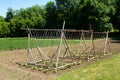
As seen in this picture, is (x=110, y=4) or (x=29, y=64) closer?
(x=29, y=64)

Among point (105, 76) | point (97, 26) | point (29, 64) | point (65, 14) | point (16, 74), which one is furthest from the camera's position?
point (65, 14)

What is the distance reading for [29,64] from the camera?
18.0 meters

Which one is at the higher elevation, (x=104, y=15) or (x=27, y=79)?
(x=104, y=15)

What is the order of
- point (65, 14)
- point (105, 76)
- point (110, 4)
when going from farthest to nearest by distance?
point (65, 14), point (110, 4), point (105, 76)

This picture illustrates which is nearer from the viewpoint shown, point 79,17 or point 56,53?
point 56,53

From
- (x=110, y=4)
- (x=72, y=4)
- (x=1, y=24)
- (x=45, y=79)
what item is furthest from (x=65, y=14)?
(x=45, y=79)

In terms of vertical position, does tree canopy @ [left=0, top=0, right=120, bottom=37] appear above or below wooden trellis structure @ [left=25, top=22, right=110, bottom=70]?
above

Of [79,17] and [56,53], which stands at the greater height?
[79,17]

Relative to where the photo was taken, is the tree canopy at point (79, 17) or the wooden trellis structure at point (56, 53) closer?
the wooden trellis structure at point (56, 53)

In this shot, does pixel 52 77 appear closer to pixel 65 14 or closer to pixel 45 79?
pixel 45 79

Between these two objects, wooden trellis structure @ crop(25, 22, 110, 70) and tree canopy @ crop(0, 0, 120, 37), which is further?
tree canopy @ crop(0, 0, 120, 37)

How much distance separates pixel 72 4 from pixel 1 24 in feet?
79.5

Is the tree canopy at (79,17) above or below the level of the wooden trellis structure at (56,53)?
above

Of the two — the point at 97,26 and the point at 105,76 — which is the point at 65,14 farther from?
the point at 105,76
